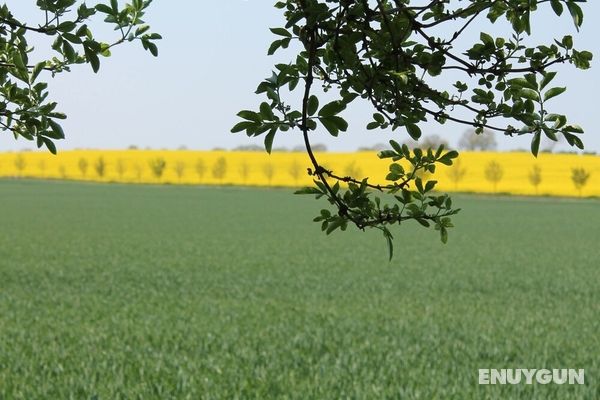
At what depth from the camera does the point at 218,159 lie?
13450 centimetres

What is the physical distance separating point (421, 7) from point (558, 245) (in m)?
34.8

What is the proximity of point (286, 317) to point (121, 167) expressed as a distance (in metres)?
129

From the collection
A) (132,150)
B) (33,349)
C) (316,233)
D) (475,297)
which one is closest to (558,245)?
(316,233)

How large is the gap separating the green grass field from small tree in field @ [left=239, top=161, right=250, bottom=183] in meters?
91.6

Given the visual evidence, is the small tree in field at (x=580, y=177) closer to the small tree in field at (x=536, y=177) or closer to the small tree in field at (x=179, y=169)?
the small tree in field at (x=536, y=177)

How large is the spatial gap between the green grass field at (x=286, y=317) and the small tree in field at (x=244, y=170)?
91642mm

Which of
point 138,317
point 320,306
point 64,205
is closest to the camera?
point 138,317

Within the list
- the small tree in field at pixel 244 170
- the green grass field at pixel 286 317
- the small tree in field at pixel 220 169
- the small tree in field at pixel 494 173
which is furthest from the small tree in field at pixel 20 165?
the green grass field at pixel 286 317

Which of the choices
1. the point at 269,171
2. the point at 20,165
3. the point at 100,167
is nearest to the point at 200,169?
the point at 269,171

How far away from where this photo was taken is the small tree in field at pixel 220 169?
132 meters

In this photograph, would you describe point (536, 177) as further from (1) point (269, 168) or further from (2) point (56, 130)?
(2) point (56, 130)

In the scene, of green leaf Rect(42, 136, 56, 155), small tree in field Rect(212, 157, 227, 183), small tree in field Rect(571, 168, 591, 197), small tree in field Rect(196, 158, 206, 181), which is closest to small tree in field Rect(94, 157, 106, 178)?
small tree in field Rect(196, 158, 206, 181)

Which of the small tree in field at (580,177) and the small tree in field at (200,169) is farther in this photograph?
the small tree in field at (200,169)

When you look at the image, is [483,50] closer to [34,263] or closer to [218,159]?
[34,263]
